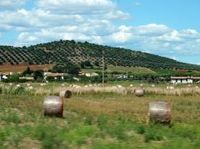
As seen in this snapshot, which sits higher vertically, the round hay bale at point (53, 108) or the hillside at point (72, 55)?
the hillside at point (72, 55)

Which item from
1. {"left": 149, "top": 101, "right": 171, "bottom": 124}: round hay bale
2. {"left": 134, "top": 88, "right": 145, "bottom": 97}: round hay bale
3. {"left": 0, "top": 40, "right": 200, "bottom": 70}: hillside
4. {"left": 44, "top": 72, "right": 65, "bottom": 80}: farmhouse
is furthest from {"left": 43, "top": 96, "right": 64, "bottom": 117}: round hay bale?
{"left": 0, "top": 40, "right": 200, "bottom": 70}: hillside

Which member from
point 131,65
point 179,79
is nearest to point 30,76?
point 179,79

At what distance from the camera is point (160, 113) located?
992 inches

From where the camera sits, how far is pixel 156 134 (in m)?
20.2

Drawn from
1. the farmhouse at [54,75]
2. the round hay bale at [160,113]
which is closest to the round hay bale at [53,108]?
the round hay bale at [160,113]

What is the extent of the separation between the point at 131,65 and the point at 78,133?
152 meters

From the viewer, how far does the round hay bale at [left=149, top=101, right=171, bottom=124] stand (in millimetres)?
25109

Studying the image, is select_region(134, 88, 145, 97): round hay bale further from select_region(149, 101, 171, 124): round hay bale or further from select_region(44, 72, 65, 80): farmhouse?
select_region(44, 72, 65, 80): farmhouse

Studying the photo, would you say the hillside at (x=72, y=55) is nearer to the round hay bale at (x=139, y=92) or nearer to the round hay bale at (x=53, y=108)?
the round hay bale at (x=139, y=92)

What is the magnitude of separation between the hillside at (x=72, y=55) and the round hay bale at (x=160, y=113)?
124534 mm

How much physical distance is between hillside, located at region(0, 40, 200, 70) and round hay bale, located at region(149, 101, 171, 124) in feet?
409

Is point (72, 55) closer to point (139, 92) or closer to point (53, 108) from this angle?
point (139, 92)

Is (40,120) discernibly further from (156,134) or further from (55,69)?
(55,69)

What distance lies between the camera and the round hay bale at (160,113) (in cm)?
2511
